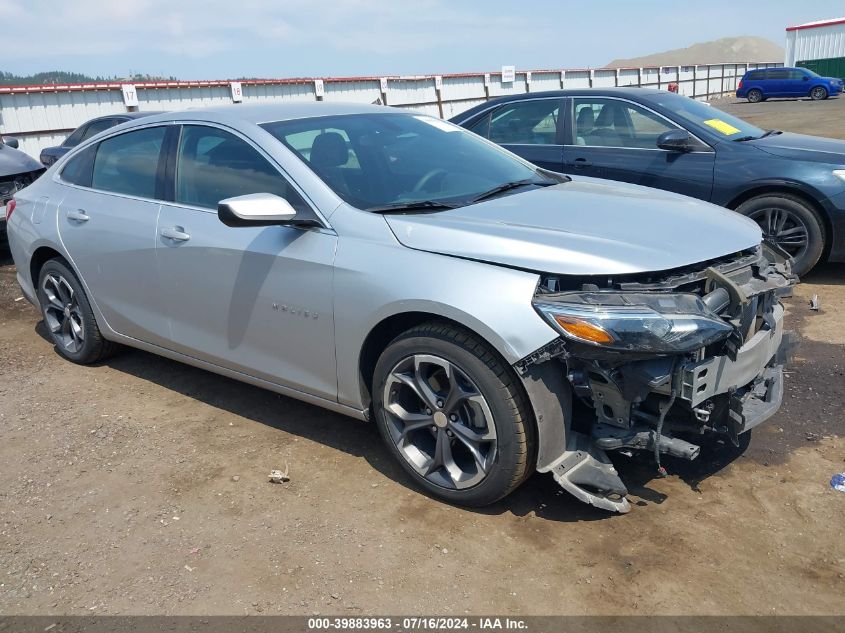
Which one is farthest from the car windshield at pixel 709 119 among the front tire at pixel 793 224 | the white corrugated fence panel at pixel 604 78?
the white corrugated fence panel at pixel 604 78

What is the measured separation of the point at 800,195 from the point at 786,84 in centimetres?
3449

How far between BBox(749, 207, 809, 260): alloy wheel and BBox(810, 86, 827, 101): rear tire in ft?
114

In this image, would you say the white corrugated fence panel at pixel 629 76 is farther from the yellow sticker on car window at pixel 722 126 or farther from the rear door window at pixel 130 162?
the rear door window at pixel 130 162

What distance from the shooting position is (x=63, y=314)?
17.0 feet

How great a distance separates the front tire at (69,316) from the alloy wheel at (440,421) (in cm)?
259

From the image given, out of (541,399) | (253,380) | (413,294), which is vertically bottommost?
(253,380)

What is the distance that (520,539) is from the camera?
3051 mm

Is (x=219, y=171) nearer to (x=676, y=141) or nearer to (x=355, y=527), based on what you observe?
(x=355, y=527)

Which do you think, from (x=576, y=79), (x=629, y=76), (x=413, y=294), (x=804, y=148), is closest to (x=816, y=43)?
(x=629, y=76)

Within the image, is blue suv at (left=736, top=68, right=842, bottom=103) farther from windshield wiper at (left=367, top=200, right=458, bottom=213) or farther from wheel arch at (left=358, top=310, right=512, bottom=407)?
wheel arch at (left=358, top=310, right=512, bottom=407)

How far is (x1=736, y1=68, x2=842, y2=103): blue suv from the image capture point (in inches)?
1388

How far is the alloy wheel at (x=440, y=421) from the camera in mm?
3088

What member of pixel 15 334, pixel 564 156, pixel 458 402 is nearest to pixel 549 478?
pixel 458 402

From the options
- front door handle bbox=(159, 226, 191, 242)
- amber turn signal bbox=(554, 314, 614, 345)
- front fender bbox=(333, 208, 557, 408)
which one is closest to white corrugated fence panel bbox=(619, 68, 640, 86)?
front door handle bbox=(159, 226, 191, 242)
